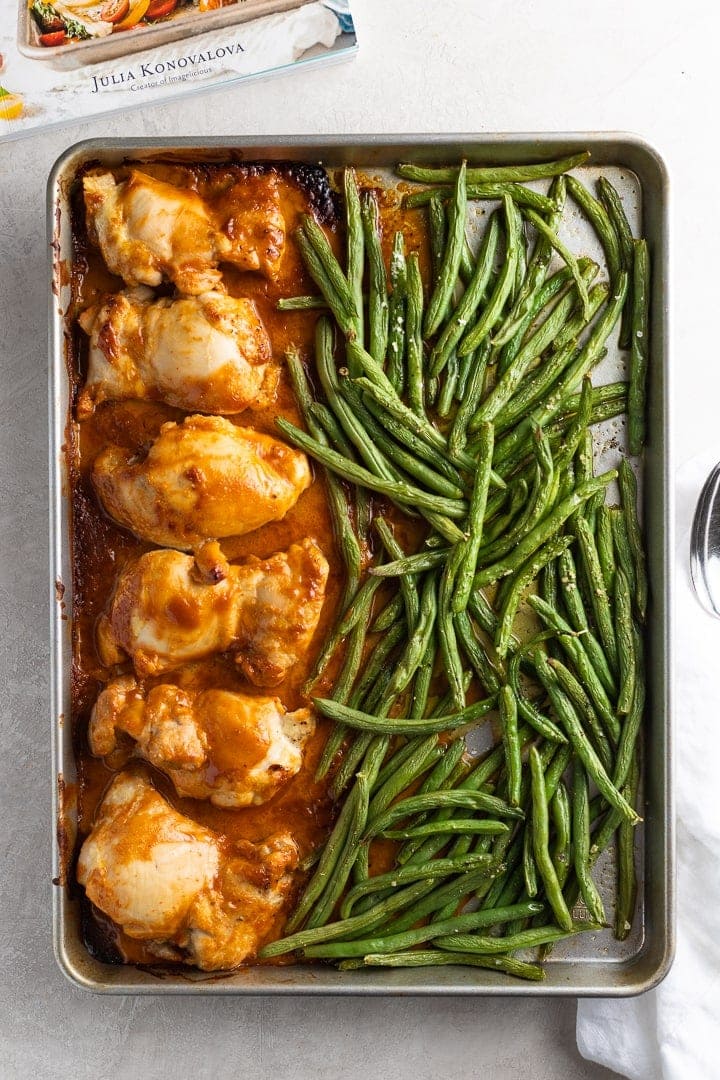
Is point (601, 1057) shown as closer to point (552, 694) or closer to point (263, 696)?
point (552, 694)

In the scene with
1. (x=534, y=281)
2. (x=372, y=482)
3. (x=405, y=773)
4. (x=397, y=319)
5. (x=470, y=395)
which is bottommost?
(x=405, y=773)

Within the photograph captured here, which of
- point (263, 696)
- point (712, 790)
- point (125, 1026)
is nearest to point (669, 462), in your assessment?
point (712, 790)

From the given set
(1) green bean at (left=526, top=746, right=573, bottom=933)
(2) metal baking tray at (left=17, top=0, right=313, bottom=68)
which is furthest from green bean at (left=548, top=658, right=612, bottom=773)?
(2) metal baking tray at (left=17, top=0, right=313, bottom=68)

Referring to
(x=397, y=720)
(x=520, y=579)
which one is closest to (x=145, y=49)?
(x=520, y=579)

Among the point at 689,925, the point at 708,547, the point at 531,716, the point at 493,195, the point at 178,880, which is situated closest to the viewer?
the point at 178,880

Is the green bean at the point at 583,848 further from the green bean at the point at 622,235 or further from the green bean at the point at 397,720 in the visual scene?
the green bean at the point at 622,235

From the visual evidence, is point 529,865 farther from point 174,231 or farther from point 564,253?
point 174,231
